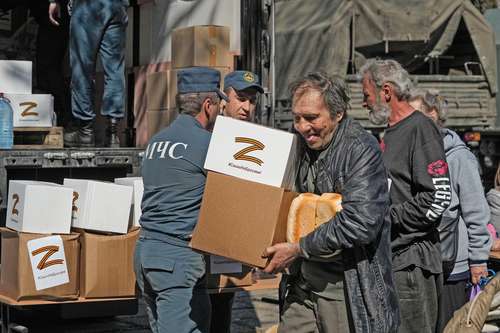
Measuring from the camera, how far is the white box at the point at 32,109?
6668 mm

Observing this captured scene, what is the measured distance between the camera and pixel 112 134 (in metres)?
7.10

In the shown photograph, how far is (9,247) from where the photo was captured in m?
5.56

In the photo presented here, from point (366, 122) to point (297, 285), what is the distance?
938 cm

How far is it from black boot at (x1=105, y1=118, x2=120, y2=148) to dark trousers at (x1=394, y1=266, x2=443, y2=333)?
3.09 metres

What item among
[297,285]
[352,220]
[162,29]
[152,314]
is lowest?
[152,314]

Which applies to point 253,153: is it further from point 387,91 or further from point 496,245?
point 496,245

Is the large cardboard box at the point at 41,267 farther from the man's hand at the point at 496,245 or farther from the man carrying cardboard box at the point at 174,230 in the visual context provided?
the man's hand at the point at 496,245

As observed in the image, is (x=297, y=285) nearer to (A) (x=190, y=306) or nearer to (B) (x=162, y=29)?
(A) (x=190, y=306)

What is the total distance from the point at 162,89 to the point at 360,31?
6363 mm

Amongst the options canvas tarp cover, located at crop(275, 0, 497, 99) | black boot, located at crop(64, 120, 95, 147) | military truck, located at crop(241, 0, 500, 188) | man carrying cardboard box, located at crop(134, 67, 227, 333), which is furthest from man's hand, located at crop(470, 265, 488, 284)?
canvas tarp cover, located at crop(275, 0, 497, 99)

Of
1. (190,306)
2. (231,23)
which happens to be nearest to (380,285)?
(190,306)

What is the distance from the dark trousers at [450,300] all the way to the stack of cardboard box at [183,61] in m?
2.61

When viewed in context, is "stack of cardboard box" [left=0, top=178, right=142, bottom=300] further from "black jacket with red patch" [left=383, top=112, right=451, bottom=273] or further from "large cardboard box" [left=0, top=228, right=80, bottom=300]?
"black jacket with red patch" [left=383, top=112, right=451, bottom=273]

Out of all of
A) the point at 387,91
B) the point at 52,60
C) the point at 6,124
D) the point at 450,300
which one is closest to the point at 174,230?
the point at 387,91
